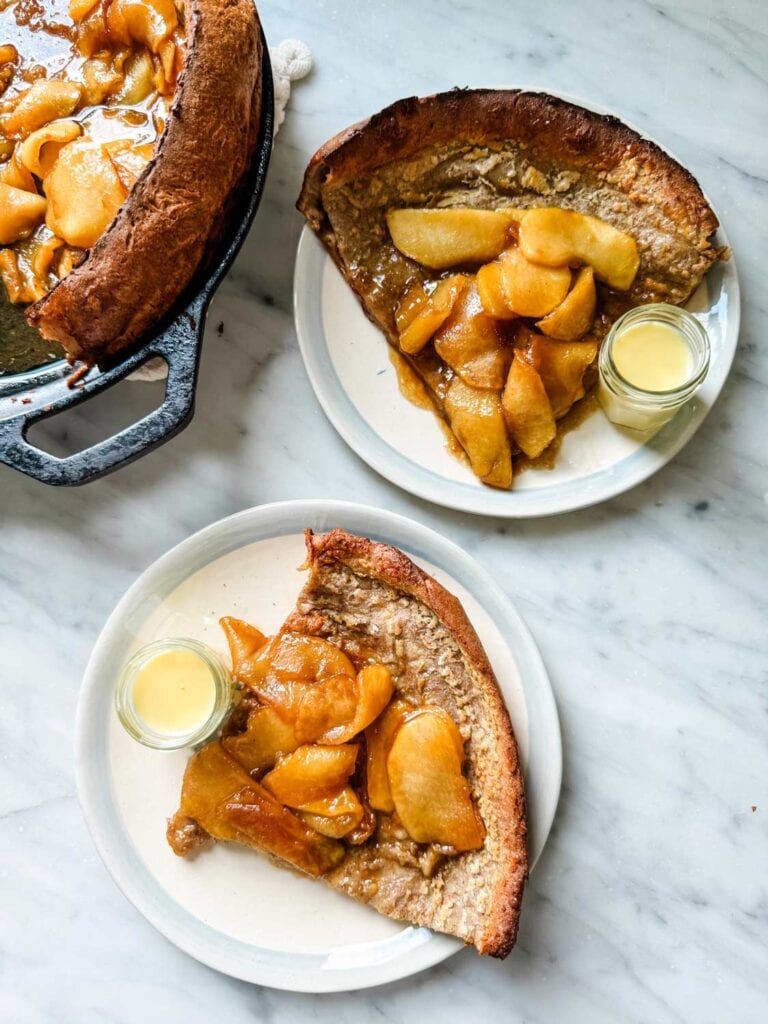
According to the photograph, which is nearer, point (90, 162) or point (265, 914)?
point (90, 162)

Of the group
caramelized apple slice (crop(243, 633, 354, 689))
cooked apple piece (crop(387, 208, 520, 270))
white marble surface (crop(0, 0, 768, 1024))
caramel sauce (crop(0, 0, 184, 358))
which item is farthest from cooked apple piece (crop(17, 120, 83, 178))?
caramelized apple slice (crop(243, 633, 354, 689))

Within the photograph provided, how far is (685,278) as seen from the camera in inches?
69.6

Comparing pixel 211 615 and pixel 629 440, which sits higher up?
pixel 629 440

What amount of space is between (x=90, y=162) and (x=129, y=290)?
0.26 m

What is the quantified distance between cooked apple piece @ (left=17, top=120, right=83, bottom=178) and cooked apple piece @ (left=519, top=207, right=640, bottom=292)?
32.2 inches

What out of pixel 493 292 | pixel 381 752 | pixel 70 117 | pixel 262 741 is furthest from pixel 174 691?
pixel 70 117

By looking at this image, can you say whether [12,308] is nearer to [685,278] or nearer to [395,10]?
[395,10]

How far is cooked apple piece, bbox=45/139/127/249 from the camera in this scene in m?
1.59

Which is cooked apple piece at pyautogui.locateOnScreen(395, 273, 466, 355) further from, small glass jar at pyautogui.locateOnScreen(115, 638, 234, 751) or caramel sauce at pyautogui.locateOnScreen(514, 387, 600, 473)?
small glass jar at pyautogui.locateOnScreen(115, 638, 234, 751)

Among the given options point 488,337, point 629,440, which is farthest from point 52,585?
point 629,440

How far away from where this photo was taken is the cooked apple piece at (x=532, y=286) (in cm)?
171

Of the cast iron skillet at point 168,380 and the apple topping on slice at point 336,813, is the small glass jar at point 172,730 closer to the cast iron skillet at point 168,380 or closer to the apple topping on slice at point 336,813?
the apple topping on slice at point 336,813

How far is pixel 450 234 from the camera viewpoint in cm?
175

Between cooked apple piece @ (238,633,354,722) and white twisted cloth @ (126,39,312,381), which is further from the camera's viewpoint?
white twisted cloth @ (126,39,312,381)
